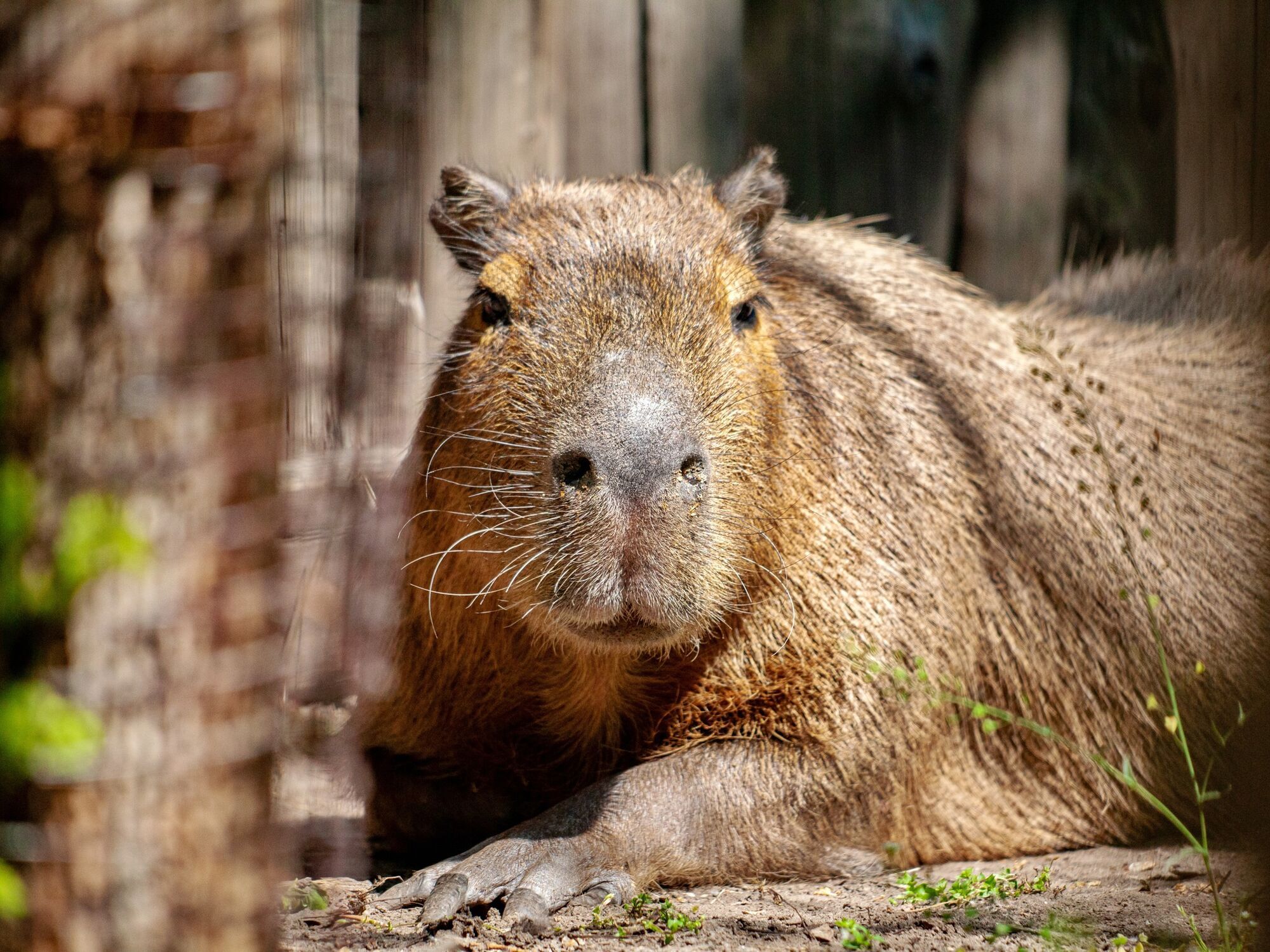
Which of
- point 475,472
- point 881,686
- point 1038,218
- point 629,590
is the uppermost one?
point 1038,218

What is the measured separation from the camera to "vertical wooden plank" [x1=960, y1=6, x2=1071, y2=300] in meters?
6.52

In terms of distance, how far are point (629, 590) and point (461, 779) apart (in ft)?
4.35

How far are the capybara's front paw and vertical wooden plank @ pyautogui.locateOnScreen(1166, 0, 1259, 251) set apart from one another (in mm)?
3880

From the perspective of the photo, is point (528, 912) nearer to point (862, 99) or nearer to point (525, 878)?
point (525, 878)

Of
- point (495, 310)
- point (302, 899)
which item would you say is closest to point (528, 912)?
point (302, 899)

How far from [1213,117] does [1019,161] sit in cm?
92

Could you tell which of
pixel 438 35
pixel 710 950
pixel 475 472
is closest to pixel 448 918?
pixel 710 950

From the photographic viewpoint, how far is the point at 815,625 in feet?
12.1

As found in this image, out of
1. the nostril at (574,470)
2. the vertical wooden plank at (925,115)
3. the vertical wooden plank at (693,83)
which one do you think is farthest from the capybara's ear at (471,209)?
the vertical wooden plank at (925,115)

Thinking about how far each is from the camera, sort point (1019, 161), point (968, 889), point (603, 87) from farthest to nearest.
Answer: point (1019, 161)
point (603, 87)
point (968, 889)

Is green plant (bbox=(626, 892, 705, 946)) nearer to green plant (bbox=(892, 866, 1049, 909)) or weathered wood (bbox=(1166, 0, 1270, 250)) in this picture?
green plant (bbox=(892, 866, 1049, 909))

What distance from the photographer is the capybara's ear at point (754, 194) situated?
3.94 m

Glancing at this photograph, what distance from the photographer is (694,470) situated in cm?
305

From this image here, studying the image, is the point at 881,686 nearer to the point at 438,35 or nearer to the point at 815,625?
the point at 815,625
